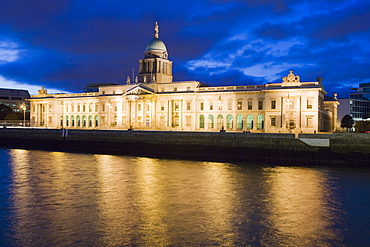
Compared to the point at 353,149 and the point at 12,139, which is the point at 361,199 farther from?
the point at 12,139

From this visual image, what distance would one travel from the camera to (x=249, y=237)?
1648 centimetres

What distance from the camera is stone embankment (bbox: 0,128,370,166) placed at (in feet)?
131

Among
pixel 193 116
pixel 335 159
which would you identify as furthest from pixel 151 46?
pixel 335 159

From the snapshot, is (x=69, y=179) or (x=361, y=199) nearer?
(x=361, y=199)

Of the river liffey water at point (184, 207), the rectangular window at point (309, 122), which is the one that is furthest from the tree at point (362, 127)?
the river liffey water at point (184, 207)

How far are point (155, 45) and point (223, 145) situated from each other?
57.7m

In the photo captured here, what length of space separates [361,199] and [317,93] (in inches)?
1906

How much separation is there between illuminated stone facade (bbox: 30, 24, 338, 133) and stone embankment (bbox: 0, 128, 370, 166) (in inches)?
929

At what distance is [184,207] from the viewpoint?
842 inches

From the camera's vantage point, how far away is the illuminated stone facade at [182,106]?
71312mm

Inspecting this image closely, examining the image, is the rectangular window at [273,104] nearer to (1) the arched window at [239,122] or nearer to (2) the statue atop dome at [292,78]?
(2) the statue atop dome at [292,78]

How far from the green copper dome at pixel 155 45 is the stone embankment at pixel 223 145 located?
43.0 meters

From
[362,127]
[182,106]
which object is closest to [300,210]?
[362,127]

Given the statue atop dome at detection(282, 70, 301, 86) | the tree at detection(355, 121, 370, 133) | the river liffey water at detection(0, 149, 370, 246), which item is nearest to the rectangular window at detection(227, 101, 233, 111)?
the statue atop dome at detection(282, 70, 301, 86)
